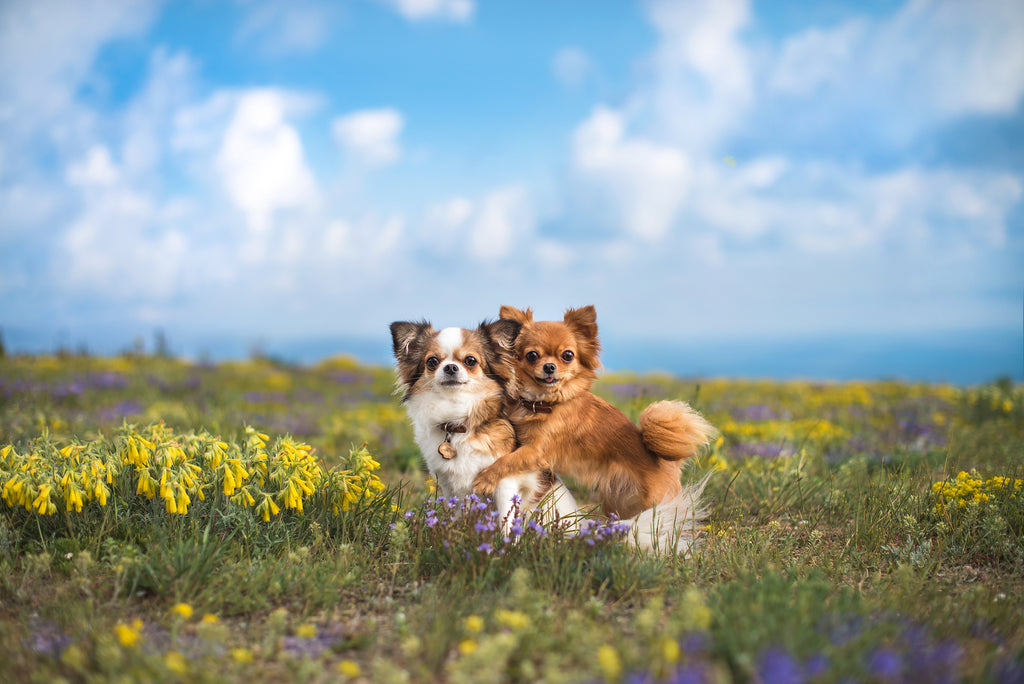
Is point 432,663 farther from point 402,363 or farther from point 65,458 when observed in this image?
point 65,458

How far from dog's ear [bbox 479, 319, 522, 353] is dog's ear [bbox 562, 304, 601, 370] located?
0.37 metres

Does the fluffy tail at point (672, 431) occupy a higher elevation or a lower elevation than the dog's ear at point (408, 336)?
lower

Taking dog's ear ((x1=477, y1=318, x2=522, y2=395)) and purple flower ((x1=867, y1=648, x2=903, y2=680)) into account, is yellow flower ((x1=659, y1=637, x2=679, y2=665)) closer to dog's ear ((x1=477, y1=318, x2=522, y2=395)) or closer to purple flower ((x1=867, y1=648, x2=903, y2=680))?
purple flower ((x1=867, y1=648, x2=903, y2=680))

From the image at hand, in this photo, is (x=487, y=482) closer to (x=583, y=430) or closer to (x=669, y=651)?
(x=583, y=430)

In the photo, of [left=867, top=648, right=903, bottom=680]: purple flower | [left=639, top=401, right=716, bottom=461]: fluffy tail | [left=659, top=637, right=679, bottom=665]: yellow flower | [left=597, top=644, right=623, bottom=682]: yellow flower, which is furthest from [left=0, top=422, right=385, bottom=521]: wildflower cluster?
[left=867, top=648, right=903, bottom=680]: purple flower

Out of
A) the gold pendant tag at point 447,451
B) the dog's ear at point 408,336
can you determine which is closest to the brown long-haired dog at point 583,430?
the gold pendant tag at point 447,451

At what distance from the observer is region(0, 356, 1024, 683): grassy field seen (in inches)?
110

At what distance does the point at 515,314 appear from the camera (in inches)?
180

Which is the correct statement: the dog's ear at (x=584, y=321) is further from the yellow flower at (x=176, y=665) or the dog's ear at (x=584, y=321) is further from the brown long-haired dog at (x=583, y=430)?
the yellow flower at (x=176, y=665)

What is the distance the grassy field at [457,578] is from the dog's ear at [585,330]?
109cm

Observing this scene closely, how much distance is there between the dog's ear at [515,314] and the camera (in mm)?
4551

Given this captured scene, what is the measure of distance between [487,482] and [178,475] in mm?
1827

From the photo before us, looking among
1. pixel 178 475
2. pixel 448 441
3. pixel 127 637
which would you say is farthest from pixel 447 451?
pixel 127 637

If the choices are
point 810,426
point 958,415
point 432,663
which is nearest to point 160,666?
point 432,663
